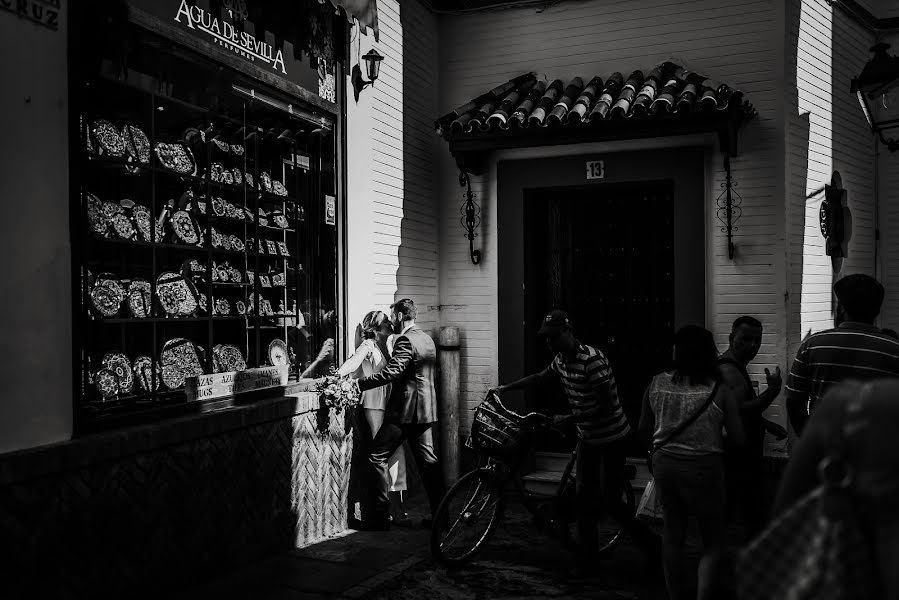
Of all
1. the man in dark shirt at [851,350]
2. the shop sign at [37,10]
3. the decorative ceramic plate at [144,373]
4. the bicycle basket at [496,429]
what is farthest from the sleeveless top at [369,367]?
the man in dark shirt at [851,350]

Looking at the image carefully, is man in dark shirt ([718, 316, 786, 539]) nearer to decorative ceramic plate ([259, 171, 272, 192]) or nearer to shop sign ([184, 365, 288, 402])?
shop sign ([184, 365, 288, 402])

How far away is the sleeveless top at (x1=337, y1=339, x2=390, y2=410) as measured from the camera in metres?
7.62

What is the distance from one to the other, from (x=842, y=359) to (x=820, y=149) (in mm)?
5731

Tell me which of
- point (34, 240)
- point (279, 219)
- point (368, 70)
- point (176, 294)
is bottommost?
point (176, 294)

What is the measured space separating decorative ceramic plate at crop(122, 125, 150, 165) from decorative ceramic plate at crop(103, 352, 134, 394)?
1.39 meters

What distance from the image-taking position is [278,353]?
288 inches

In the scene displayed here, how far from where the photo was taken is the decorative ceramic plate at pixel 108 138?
548cm

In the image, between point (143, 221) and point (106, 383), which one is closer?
point (106, 383)

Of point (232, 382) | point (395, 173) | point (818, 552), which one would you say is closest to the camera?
point (818, 552)

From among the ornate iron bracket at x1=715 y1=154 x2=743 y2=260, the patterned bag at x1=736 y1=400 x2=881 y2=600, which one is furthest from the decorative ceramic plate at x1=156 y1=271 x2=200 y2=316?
the ornate iron bracket at x1=715 y1=154 x2=743 y2=260

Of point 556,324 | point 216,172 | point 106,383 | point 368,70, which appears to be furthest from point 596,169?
point 106,383

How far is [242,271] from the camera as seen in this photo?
23.0ft

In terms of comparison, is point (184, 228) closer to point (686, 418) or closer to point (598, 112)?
point (686, 418)

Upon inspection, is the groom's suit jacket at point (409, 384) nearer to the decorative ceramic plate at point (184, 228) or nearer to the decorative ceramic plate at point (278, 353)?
the decorative ceramic plate at point (278, 353)
